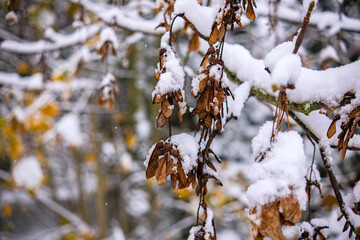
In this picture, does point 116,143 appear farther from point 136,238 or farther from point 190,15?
point 190,15

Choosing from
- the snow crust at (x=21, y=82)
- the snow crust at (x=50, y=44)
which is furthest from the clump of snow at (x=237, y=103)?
the snow crust at (x=21, y=82)

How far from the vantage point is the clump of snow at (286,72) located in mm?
505

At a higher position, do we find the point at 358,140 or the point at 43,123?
the point at 43,123

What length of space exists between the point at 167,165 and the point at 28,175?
3336 millimetres

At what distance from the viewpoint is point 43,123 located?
325cm

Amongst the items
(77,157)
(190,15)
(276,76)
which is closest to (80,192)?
(77,157)

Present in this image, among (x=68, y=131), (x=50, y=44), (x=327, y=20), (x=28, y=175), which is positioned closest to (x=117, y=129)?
(x=68, y=131)

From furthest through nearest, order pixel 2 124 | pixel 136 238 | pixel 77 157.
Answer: pixel 136 238 → pixel 77 157 → pixel 2 124

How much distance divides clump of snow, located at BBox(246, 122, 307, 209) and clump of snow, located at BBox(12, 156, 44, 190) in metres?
3.40

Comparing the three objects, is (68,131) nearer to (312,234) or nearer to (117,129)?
(117,129)

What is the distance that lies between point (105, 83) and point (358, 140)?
1265 millimetres

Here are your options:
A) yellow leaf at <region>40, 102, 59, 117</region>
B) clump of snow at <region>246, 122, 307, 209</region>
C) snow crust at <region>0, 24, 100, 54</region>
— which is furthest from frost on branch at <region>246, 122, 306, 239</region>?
yellow leaf at <region>40, 102, 59, 117</region>

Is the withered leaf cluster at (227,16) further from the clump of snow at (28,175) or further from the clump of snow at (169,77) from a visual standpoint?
the clump of snow at (28,175)

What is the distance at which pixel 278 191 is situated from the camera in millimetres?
525
